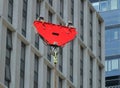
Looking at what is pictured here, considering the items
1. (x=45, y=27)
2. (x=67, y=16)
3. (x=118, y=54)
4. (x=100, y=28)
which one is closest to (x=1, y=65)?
(x=67, y=16)

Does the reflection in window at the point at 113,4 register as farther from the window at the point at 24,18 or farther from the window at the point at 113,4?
the window at the point at 24,18

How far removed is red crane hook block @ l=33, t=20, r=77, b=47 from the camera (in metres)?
26.1

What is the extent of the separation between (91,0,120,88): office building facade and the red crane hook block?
78.9 meters

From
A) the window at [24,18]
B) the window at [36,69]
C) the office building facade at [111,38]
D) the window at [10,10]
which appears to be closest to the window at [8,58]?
the window at [10,10]

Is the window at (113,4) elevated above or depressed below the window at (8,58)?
below

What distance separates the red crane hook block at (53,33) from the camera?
26125mm

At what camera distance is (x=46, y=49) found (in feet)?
193

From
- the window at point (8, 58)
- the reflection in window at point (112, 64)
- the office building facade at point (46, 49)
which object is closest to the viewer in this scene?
the window at point (8, 58)

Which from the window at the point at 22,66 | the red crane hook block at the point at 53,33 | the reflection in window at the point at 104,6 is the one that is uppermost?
the red crane hook block at the point at 53,33

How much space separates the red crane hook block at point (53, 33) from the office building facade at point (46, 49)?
861 inches

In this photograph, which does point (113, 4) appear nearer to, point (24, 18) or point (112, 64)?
point (112, 64)

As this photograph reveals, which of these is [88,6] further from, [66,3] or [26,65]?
[26,65]

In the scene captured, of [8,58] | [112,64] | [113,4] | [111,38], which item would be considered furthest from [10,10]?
[113,4]

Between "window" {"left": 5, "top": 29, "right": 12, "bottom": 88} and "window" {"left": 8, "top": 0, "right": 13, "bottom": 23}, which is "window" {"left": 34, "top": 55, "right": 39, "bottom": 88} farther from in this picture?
"window" {"left": 8, "top": 0, "right": 13, "bottom": 23}
